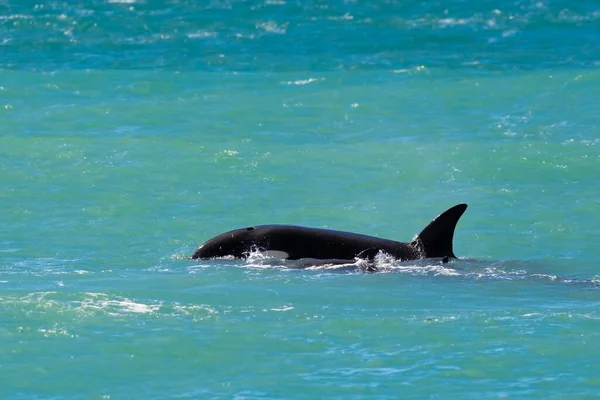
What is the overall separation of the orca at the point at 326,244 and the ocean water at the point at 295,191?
0.22 m

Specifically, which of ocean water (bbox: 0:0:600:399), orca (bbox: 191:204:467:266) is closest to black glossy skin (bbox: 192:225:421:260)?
orca (bbox: 191:204:467:266)

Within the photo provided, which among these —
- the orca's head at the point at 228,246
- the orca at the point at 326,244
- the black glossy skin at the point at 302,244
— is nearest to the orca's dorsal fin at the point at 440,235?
the orca at the point at 326,244

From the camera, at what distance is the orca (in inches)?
569

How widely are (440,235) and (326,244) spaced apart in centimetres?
121

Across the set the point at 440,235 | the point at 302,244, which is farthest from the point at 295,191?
the point at 440,235

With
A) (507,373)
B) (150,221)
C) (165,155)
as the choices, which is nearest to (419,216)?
(150,221)

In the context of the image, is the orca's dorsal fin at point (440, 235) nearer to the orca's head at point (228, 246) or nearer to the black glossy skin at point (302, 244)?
the black glossy skin at point (302, 244)

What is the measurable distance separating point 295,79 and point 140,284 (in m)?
13.4

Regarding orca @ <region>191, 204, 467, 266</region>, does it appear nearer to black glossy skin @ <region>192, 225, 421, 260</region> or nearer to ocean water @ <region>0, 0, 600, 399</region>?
black glossy skin @ <region>192, 225, 421, 260</region>

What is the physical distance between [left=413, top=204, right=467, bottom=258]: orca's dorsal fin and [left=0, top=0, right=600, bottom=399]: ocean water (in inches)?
11.6

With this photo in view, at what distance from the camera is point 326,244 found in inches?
578

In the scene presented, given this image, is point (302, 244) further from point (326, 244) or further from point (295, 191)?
point (295, 191)

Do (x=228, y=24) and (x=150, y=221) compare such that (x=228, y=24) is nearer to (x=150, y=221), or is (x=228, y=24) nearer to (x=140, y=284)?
(x=150, y=221)

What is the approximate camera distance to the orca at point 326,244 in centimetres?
1445
